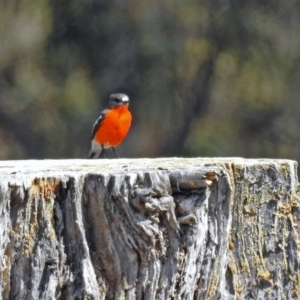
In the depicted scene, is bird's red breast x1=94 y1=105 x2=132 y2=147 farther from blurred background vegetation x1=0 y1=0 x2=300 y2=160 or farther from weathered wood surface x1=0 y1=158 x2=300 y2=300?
weathered wood surface x1=0 y1=158 x2=300 y2=300

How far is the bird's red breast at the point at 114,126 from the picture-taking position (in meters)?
6.61

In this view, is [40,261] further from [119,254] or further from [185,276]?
[185,276]

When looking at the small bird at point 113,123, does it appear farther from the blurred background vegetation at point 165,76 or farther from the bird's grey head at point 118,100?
the blurred background vegetation at point 165,76

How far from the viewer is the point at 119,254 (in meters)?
2.62

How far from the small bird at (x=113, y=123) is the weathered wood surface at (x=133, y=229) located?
355cm

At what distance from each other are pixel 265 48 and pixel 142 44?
1106 millimetres

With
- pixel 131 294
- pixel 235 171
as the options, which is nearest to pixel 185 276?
pixel 131 294

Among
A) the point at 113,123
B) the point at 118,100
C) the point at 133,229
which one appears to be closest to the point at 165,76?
the point at 118,100

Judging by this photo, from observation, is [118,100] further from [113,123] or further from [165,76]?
[165,76]

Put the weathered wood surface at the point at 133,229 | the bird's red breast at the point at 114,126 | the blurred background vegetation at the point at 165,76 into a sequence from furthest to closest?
the blurred background vegetation at the point at 165,76 < the bird's red breast at the point at 114,126 < the weathered wood surface at the point at 133,229

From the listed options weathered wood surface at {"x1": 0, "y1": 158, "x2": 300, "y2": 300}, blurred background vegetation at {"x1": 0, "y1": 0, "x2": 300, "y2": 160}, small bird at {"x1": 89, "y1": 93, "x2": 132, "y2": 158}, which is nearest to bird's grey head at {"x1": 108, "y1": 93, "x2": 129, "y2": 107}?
small bird at {"x1": 89, "y1": 93, "x2": 132, "y2": 158}

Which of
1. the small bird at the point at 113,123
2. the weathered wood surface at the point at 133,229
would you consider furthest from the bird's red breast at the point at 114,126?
the weathered wood surface at the point at 133,229

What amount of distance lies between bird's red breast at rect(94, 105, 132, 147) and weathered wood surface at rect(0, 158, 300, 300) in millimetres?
3553

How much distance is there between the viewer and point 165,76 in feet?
26.1
